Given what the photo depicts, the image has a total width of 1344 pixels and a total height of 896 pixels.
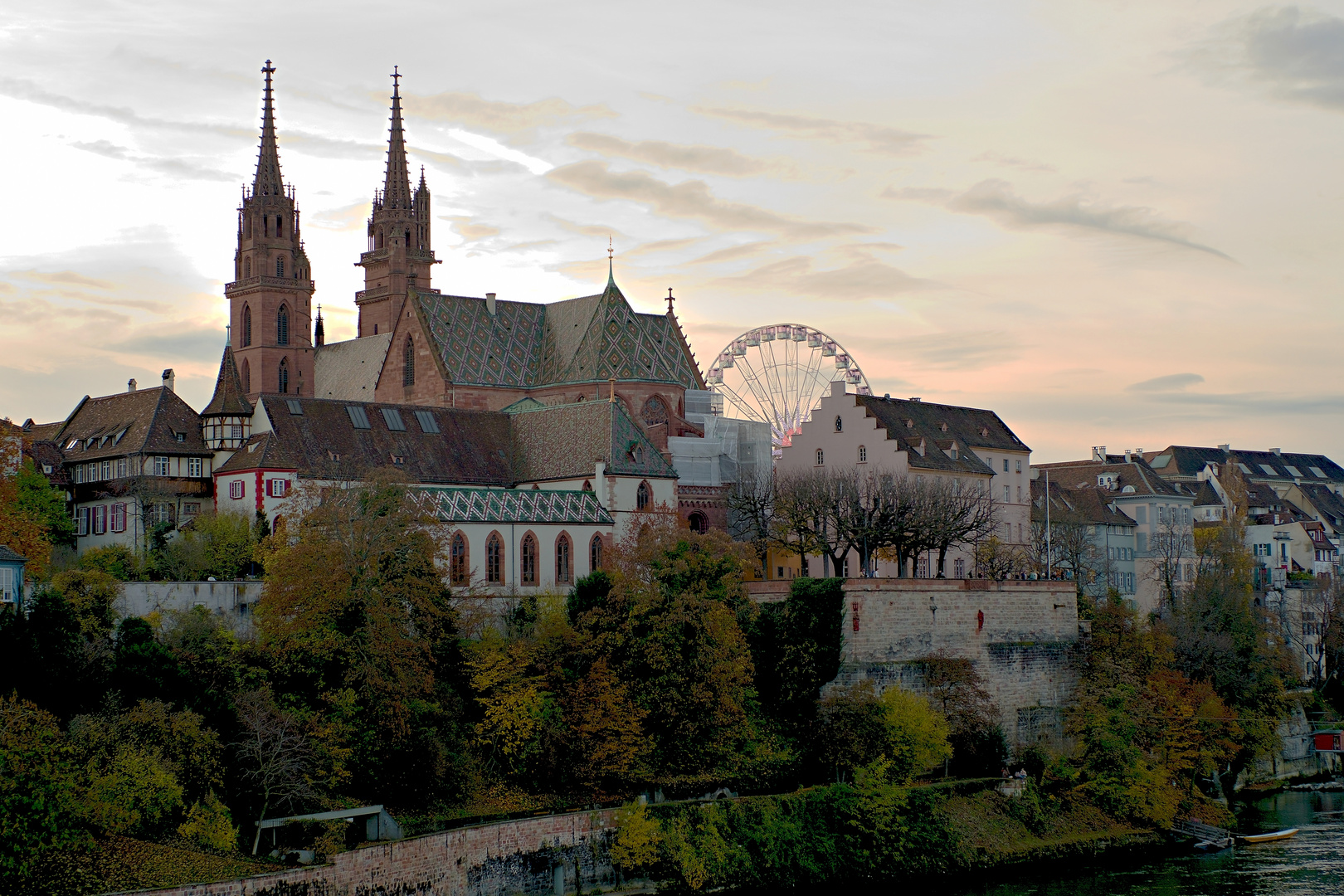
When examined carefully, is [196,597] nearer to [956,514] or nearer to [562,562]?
[562,562]

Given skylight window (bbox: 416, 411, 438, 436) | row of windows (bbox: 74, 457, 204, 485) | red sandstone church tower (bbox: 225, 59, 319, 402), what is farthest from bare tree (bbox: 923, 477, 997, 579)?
red sandstone church tower (bbox: 225, 59, 319, 402)

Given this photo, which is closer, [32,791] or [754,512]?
[32,791]

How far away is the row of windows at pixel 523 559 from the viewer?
76250mm

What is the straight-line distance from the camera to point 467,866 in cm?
5378

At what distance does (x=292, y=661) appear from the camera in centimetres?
5866

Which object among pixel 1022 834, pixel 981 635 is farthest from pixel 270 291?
pixel 1022 834

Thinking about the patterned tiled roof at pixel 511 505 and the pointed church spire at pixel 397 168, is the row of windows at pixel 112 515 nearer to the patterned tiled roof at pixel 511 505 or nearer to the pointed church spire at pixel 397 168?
the patterned tiled roof at pixel 511 505

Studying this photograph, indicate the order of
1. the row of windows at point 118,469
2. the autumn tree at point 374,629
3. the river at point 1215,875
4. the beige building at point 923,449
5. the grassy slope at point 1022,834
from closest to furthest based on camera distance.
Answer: the autumn tree at point 374,629 < the river at point 1215,875 < the grassy slope at point 1022,834 < the row of windows at point 118,469 < the beige building at point 923,449

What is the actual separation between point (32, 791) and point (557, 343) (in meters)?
62.9

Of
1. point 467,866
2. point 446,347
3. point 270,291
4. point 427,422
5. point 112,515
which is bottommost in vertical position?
point 467,866

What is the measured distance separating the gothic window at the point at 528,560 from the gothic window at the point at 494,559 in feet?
3.36

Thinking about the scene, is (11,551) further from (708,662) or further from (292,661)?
(708,662)

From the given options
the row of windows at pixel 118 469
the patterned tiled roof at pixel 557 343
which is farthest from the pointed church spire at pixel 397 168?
the row of windows at pixel 118 469

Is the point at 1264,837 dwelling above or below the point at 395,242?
below
